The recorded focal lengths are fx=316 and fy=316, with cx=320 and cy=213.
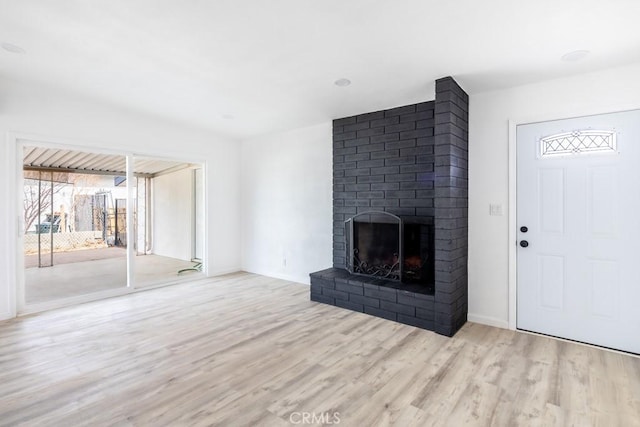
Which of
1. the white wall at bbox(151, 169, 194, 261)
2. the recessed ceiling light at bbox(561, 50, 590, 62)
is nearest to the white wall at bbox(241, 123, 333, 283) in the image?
the white wall at bbox(151, 169, 194, 261)

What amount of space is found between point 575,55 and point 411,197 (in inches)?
75.4

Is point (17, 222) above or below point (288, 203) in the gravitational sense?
below

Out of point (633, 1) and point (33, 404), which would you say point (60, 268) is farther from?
point (633, 1)

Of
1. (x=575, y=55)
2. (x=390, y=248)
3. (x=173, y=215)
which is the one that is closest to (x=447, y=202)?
(x=390, y=248)

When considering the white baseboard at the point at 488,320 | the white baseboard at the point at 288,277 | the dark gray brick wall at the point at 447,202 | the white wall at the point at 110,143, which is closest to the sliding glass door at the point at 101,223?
the white wall at the point at 110,143

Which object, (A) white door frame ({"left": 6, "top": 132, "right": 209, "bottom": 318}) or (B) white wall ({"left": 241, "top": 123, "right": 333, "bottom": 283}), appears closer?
A: (A) white door frame ({"left": 6, "top": 132, "right": 209, "bottom": 318})

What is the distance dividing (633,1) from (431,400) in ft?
8.94

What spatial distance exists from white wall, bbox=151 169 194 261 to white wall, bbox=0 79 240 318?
63.8 inches

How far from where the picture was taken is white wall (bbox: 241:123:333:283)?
476 cm

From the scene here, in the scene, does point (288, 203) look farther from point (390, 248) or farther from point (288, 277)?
point (390, 248)

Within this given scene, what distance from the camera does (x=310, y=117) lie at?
14.5 ft

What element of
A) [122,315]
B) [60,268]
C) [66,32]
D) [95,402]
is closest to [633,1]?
[66,32]

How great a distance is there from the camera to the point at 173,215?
7375mm

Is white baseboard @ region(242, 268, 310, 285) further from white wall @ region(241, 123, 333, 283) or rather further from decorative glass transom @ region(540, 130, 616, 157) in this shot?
decorative glass transom @ region(540, 130, 616, 157)
